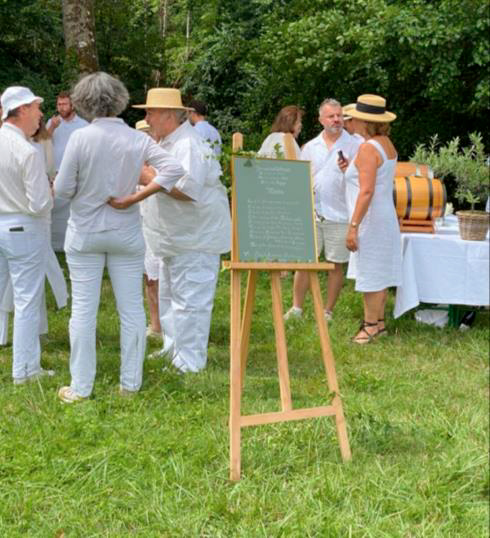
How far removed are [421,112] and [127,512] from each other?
33.3 ft

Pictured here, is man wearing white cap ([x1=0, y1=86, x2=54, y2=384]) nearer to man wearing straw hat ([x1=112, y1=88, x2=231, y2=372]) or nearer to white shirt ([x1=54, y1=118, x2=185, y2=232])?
white shirt ([x1=54, y1=118, x2=185, y2=232])

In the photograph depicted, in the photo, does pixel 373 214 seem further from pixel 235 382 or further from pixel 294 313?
pixel 235 382

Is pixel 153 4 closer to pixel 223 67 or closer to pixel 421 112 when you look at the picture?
pixel 223 67

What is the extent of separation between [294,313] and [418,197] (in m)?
1.51

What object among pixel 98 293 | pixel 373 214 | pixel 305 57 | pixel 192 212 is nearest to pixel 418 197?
pixel 373 214

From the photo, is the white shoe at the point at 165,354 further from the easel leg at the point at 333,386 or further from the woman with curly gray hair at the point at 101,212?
the easel leg at the point at 333,386

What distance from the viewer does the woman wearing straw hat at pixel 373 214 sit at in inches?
249

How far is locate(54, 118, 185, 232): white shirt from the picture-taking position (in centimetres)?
472

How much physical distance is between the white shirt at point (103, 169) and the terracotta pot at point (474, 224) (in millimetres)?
2857

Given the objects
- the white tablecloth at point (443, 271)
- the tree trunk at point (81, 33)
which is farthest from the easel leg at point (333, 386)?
the tree trunk at point (81, 33)

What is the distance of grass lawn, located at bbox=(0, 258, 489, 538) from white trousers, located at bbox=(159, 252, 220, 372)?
18 centimetres

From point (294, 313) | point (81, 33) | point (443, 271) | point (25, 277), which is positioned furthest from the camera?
point (81, 33)

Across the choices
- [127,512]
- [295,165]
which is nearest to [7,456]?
[127,512]

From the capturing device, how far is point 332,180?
7.18 metres
